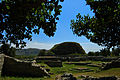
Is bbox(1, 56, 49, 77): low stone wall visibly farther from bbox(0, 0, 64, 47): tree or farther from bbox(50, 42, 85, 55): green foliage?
bbox(50, 42, 85, 55): green foliage

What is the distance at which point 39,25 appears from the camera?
20.4ft

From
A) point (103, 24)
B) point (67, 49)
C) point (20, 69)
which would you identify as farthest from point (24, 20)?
point (67, 49)

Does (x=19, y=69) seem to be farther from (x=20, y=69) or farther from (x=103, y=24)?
(x=103, y=24)

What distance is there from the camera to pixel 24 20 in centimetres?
527

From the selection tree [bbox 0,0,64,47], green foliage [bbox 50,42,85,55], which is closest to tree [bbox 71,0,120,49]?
tree [bbox 0,0,64,47]

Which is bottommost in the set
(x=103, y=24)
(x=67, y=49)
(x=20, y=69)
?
(x=20, y=69)

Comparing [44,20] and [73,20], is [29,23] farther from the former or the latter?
[73,20]

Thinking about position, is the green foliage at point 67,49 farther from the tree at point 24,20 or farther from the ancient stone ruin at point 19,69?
the tree at point 24,20

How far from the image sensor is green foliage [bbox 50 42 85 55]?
87506 millimetres

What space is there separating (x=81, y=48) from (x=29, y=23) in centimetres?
8857

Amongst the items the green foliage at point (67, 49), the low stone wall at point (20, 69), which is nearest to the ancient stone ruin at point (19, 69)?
the low stone wall at point (20, 69)

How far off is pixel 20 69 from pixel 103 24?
10.3 m

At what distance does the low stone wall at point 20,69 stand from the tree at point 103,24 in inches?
267

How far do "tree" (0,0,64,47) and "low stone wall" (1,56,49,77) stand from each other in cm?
756
